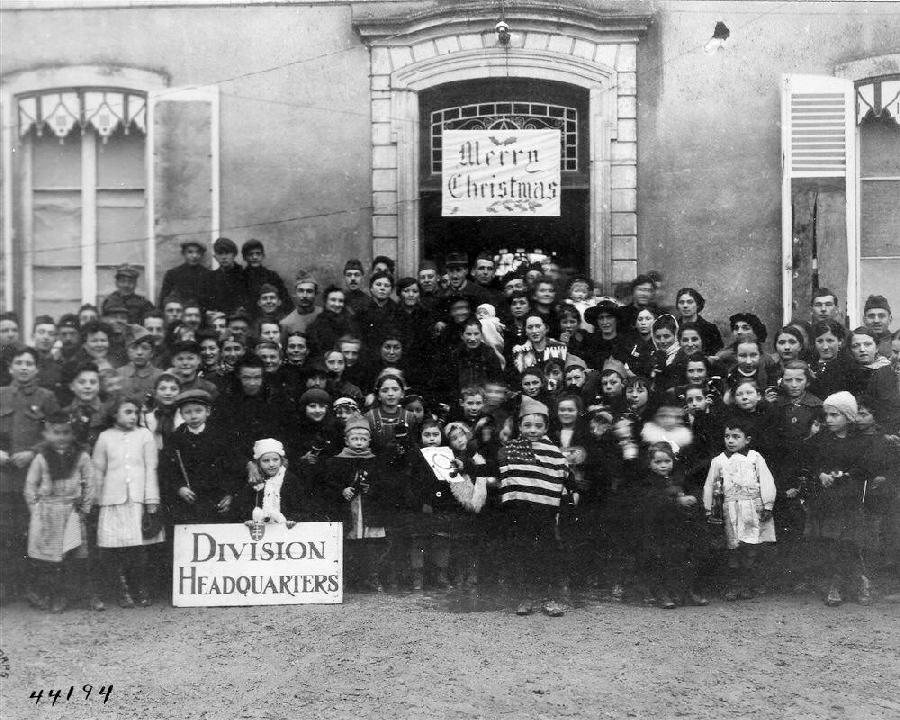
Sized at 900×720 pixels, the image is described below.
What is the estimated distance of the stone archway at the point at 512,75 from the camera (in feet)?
Answer: 23.0

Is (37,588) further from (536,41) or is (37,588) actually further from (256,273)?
(536,41)

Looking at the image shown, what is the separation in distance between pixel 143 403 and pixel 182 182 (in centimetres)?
203

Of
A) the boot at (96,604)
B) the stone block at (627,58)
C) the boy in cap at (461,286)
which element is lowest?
the boot at (96,604)

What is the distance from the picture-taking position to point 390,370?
608cm

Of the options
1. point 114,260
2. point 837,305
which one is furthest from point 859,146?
point 114,260

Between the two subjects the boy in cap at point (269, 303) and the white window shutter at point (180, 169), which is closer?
the boy in cap at point (269, 303)

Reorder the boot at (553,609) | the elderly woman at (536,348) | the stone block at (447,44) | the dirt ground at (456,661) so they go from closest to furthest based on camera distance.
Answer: the dirt ground at (456,661) < the boot at (553,609) < the elderly woman at (536,348) < the stone block at (447,44)

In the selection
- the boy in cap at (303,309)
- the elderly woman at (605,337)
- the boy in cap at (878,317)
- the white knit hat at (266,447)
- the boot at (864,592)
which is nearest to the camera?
the boot at (864,592)

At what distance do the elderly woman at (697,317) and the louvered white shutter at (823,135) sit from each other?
1.06 m

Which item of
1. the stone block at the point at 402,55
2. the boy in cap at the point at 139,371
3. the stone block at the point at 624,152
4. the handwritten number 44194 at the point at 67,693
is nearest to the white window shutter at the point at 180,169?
the boy in cap at the point at 139,371

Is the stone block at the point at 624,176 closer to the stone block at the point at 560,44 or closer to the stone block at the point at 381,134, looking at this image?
the stone block at the point at 560,44

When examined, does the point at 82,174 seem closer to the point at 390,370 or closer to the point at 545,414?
the point at 390,370

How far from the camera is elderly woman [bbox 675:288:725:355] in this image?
646 cm

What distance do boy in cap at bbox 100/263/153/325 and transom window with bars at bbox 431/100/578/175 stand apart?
255 cm
